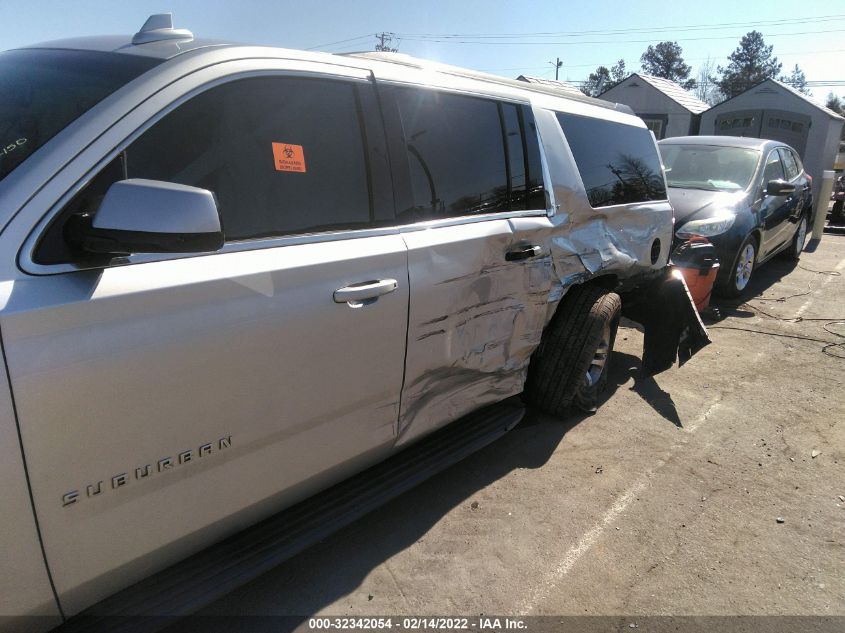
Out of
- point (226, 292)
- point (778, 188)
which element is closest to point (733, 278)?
point (778, 188)

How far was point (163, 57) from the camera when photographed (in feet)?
6.31

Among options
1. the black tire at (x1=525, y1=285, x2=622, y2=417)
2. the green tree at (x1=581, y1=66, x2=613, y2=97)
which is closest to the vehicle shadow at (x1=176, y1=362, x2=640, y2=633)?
the black tire at (x1=525, y1=285, x2=622, y2=417)

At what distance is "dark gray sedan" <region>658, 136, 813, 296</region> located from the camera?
7.07 metres

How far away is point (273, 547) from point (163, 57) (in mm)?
1727

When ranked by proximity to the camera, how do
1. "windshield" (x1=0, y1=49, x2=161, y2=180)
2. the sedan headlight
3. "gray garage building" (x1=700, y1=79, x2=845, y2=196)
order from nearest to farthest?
"windshield" (x1=0, y1=49, x2=161, y2=180) < the sedan headlight < "gray garage building" (x1=700, y1=79, x2=845, y2=196)

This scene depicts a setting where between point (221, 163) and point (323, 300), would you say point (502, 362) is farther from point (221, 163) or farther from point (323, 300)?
point (221, 163)

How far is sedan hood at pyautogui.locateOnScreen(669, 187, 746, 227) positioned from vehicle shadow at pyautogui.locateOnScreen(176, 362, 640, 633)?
14.0 ft

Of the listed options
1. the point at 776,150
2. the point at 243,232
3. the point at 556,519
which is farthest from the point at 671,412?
the point at 776,150

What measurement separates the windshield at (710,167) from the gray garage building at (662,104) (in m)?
17.2

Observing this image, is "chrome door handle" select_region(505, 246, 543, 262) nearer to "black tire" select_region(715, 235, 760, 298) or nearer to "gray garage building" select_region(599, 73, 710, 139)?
"black tire" select_region(715, 235, 760, 298)

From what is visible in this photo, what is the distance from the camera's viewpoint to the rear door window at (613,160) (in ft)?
12.4

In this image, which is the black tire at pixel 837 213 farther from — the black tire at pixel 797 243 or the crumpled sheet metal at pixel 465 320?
the crumpled sheet metal at pixel 465 320

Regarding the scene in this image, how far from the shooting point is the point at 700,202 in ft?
24.0

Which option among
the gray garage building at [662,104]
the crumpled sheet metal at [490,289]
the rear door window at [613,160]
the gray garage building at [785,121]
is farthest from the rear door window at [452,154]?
the gray garage building at [662,104]
